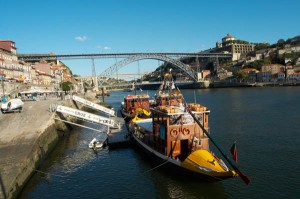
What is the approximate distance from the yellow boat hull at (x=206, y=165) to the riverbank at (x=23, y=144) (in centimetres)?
870

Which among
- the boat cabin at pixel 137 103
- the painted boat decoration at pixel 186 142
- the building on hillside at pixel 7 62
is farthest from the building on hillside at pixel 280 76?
the painted boat decoration at pixel 186 142

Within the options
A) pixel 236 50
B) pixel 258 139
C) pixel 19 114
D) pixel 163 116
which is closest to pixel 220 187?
pixel 163 116

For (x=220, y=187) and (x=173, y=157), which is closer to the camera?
(x=220, y=187)

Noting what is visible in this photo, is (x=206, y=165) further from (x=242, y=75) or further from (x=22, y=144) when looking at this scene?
(x=242, y=75)

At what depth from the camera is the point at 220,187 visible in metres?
15.2

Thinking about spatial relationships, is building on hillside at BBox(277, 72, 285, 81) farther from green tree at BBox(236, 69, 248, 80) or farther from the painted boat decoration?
the painted boat decoration

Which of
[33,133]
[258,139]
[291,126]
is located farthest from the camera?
[291,126]

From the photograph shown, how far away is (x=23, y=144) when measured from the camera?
20.2 metres

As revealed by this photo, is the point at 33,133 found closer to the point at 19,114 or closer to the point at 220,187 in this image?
the point at 19,114

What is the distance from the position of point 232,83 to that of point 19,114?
113 metres

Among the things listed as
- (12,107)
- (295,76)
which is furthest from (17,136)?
(295,76)

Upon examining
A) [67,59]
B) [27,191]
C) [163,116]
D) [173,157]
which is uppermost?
[67,59]

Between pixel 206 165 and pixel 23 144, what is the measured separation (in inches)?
499

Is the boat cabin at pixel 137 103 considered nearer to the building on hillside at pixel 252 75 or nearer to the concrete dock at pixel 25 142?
the concrete dock at pixel 25 142
